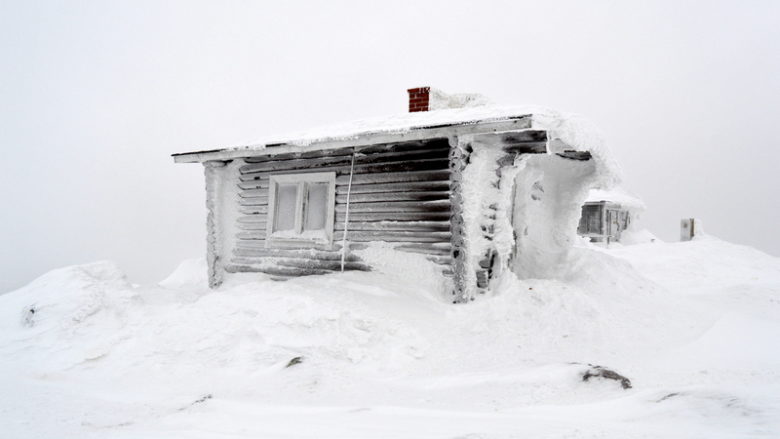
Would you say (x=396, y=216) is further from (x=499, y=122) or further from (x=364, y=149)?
(x=499, y=122)

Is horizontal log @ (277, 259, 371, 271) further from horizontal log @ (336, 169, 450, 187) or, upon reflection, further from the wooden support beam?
horizontal log @ (336, 169, 450, 187)

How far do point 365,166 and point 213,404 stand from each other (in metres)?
4.88

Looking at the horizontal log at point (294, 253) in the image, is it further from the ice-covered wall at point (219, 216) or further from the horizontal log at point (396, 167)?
the horizontal log at point (396, 167)

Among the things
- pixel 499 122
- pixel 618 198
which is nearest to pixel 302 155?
pixel 499 122

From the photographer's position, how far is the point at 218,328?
20.4 feet

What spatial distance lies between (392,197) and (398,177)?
36cm

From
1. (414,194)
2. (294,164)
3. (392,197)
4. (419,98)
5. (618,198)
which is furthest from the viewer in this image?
(618,198)

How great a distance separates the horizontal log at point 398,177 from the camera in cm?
745

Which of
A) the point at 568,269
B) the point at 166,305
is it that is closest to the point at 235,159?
the point at 166,305

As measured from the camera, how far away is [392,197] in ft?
26.2

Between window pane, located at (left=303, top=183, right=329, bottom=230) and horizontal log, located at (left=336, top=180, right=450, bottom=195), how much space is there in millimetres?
471

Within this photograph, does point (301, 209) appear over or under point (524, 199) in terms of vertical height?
under

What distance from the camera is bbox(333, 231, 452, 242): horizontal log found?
7436 mm

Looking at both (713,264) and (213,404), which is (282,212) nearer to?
(213,404)
